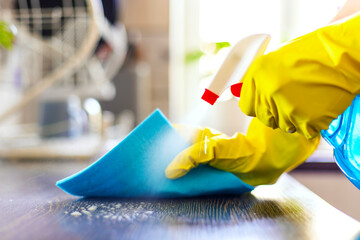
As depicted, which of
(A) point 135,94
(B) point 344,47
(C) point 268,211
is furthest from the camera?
(A) point 135,94

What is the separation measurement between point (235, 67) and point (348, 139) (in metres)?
0.13

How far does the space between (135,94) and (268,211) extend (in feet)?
7.65

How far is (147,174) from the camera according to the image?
430 mm

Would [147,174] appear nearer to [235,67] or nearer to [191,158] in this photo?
[191,158]

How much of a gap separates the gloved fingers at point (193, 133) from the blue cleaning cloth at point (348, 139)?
0.44ft

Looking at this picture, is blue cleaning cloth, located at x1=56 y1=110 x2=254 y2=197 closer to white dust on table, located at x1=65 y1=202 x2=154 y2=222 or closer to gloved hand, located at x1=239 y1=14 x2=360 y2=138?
white dust on table, located at x1=65 y1=202 x2=154 y2=222

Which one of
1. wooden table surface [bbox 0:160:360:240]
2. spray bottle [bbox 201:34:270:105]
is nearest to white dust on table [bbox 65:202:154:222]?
wooden table surface [bbox 0:160:360:240]

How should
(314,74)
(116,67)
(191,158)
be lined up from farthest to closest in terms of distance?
(116,67) < (191,158) < (314,74)

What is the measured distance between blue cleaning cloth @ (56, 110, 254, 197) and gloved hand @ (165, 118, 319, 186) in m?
0.01

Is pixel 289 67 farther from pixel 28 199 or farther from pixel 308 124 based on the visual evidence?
pixel 28 199

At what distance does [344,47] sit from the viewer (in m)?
0.29

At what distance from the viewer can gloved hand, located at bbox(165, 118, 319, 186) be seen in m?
0.42

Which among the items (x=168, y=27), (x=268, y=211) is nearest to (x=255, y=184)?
(x=268, y=211)

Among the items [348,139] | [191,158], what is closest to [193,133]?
[191,158]
